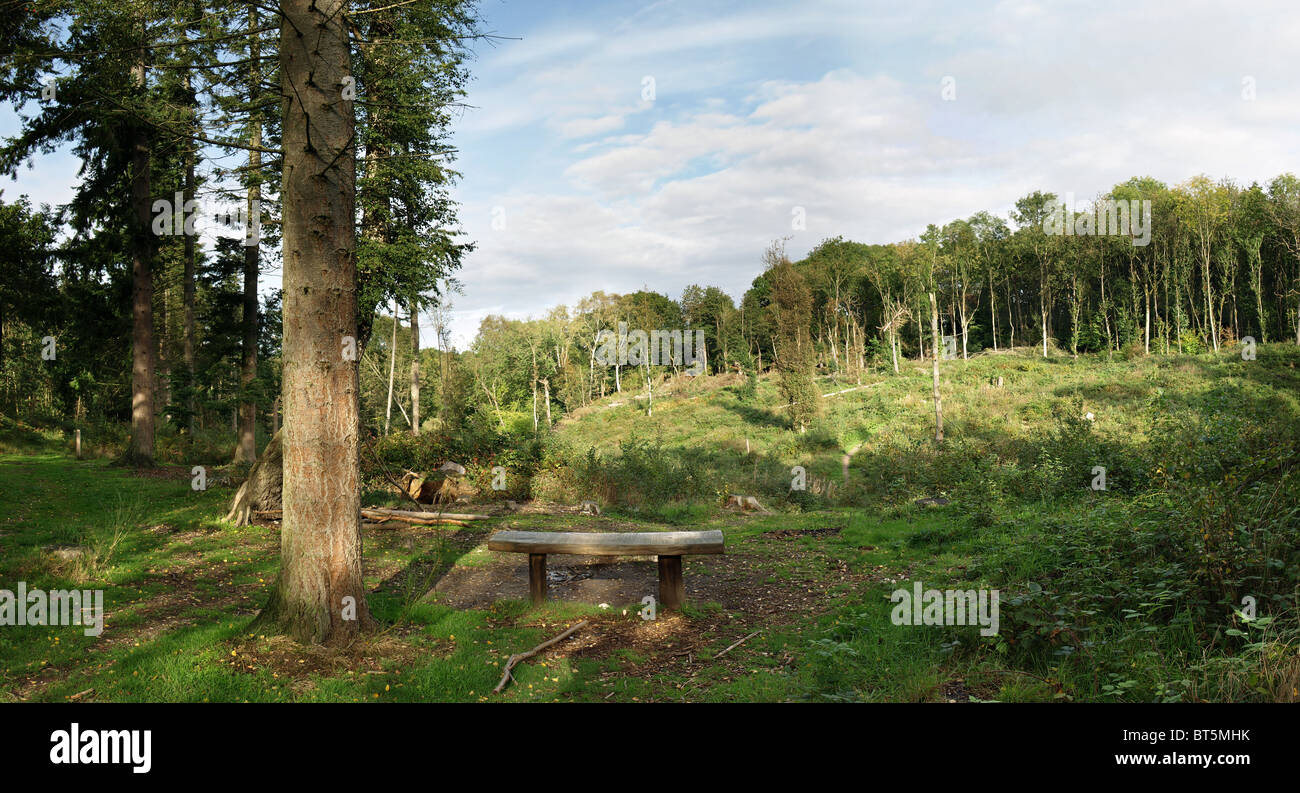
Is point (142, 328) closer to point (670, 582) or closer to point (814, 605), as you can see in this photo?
point (670, 582)

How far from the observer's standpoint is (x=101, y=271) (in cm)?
2061

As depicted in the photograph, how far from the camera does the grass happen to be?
4.45 metres

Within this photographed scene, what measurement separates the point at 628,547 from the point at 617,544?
14cm

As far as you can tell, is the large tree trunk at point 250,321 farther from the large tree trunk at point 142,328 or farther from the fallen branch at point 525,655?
the fallen branch at point 525,655

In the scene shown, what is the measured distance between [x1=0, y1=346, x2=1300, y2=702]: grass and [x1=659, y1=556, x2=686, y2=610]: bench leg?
0.67 feet

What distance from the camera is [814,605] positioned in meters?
7.17

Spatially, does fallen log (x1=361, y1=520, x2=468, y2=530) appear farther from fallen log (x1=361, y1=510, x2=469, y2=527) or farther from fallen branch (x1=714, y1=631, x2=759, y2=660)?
fallen branch (x1=714, y1=631, x2=759, y2=660)

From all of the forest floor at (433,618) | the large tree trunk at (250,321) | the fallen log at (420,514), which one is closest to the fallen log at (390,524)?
the fallen log at (420,514)

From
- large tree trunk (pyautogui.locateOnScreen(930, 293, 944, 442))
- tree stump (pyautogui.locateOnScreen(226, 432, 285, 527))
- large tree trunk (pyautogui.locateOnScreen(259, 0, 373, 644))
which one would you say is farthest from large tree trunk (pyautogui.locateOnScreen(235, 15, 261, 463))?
large tree trunk (pyautogui.locateOnScreen(930, 293, 944, 442))

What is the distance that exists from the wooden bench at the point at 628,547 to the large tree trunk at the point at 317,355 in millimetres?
1808

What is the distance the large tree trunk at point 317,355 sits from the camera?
5355 mm
